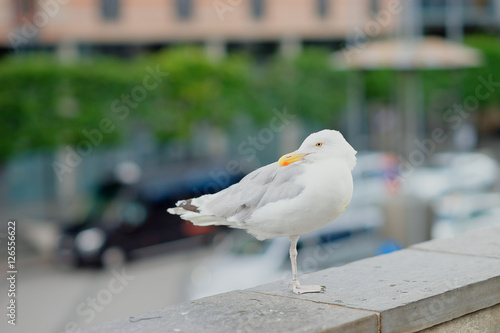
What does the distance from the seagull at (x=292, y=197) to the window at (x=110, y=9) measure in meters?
25.2

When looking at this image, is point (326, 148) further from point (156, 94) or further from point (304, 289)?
point (156, 94)

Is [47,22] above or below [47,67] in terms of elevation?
above

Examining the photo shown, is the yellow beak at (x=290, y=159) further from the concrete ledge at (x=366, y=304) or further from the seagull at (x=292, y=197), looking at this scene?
the concrete ledge at (x=366, y=304)

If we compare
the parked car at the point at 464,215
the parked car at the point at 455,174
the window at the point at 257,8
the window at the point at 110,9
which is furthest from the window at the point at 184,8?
the parked car at the point at 464,215

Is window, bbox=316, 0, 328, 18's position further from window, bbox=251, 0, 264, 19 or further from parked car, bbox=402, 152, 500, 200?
parked car, bbox=402, 152, 500, 200

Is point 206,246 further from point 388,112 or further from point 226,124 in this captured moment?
point 388,112

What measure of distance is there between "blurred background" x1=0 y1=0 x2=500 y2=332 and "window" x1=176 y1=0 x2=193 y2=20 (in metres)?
0.05

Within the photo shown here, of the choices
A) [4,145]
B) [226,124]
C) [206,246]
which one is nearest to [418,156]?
[226,124]

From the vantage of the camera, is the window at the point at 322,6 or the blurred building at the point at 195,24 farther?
the window at the point at 322,6

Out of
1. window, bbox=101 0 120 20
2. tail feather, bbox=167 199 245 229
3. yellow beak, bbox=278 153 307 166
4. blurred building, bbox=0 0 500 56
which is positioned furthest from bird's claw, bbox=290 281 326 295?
window, bbox=101 0 120 20

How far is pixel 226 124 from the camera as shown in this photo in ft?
74.8

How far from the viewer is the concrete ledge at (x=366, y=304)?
298 cm

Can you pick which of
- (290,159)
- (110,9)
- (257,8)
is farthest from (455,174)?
(290,159)

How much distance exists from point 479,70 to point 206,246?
71.0 feet
